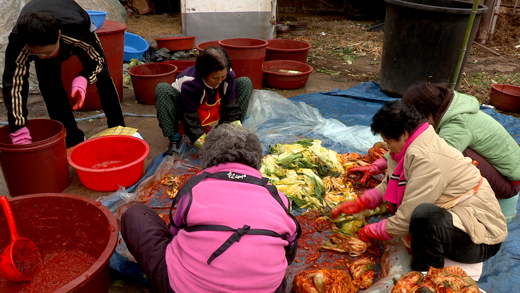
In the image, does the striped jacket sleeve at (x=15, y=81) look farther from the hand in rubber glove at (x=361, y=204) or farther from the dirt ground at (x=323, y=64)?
the hand in rubber glove at (x=361, y=204)

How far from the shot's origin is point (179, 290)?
1.70m

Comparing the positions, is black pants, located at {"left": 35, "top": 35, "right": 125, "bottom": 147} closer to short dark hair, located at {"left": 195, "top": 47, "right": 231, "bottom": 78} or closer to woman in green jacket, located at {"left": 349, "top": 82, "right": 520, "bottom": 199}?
short dark hair, located at {"left": 195, "top": 47, "right": 231, "bottom": 78}

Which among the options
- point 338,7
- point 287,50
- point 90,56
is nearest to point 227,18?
point 287,50

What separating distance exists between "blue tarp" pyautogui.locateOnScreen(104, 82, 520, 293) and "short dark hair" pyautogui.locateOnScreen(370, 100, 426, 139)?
3.47ft

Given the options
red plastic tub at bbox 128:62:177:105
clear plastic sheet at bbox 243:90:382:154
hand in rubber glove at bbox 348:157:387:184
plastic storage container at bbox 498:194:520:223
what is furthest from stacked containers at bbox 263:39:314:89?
plastic storage container at bbox 498:194:520:223

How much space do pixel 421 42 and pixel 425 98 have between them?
297 cm

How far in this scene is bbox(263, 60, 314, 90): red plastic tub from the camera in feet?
18.0

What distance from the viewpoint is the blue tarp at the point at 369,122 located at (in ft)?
7.49

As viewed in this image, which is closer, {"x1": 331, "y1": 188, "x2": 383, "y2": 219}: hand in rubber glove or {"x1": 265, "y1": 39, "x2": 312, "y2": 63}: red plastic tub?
{"x1": 331, "y1": 188, "x2": 383, "y2": 219}: hand in rubber glove

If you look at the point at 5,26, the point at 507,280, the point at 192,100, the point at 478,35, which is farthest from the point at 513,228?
the point at 478,35

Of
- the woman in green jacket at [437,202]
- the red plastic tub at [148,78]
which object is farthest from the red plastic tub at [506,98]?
the red plastic tub at [148,78]

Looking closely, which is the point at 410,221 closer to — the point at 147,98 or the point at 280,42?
the point at 147,98

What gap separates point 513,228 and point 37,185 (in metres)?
3.63

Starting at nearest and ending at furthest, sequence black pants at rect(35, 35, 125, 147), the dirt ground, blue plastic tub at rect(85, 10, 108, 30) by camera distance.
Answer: black pants at rect(35, 35, 125, 147) → the dirt ground → blue plastic tub at rect(85, 10, 108, 30)
